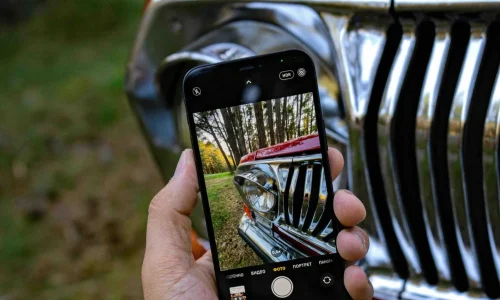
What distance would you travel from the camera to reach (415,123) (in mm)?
1162

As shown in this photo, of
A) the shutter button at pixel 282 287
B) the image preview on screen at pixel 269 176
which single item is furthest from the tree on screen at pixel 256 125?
the shutter button at pixel 282 287

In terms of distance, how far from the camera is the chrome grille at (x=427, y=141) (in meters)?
1.12

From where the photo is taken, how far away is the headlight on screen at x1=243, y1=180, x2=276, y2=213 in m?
1.14

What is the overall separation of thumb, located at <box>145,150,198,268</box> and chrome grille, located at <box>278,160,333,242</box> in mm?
160

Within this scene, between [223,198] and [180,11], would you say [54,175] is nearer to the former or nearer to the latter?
[180,11]

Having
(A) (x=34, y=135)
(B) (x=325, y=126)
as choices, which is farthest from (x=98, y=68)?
(B) (x=325, y=126)

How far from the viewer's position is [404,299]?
1.18 metres

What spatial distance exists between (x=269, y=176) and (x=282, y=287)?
0.62 ft

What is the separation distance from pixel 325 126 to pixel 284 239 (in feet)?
0.72

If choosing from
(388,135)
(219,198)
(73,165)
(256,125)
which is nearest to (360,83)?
(388,135)

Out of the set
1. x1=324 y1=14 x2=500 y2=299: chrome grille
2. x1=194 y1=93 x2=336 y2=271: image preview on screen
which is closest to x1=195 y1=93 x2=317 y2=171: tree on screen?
x1=194 y1=93 x2=336 y2=271: image preview on screen

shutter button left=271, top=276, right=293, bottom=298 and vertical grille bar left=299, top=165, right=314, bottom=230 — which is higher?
vertical grille bar left=299, top=165, right=314, bottom=230

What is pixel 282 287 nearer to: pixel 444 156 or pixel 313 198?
pixel 313 198

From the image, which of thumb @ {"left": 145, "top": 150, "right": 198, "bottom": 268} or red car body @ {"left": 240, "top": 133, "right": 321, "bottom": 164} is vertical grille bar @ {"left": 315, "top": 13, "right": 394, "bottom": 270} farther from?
thumb @ {"left": 145, "top": 150, "right": 198, "bottom": 268}
